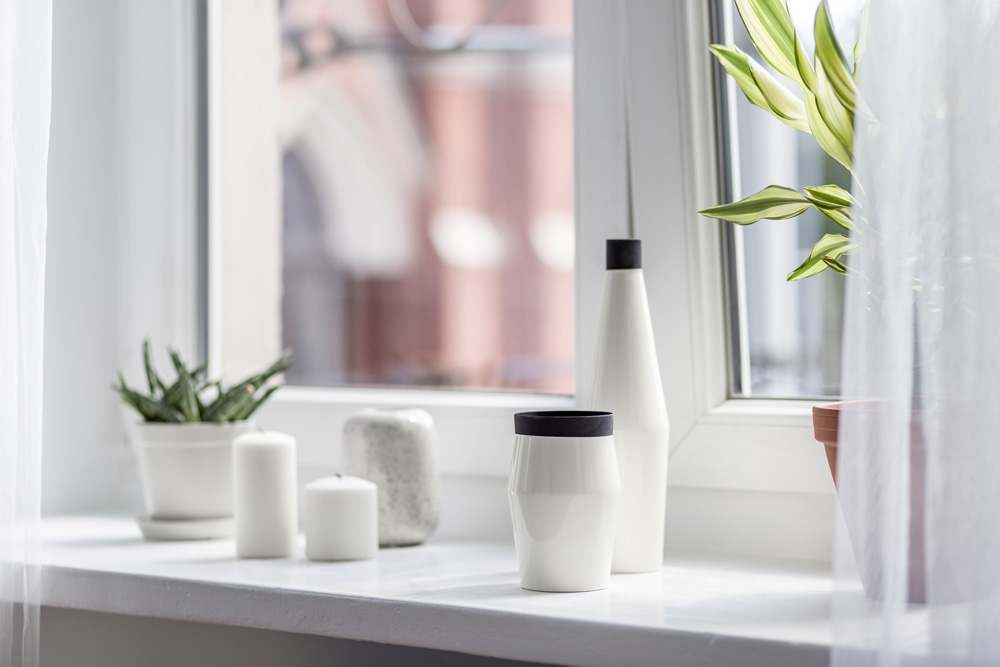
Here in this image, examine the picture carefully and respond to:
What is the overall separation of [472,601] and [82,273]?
2.57ft

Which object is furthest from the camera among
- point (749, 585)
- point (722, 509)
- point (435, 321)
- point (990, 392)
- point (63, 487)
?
point (435, 321)

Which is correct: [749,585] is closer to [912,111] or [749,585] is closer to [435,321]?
[912,111]

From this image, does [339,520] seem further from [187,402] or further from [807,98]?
[807,98]

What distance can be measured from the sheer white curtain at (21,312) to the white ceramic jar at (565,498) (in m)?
0.45

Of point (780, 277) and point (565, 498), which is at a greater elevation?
point (780, 277)

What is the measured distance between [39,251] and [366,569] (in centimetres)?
42

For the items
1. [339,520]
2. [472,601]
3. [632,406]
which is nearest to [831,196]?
[632,406]

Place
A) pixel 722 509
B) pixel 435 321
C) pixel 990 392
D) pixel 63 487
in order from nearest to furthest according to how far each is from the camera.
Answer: pixel 990 392
pixel 722 509
pixel 63 487
pixel 435 321

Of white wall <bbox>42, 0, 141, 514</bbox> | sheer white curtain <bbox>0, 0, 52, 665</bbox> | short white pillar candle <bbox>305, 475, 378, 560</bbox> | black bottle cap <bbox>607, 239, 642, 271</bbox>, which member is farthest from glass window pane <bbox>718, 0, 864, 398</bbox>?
white wall <bbox>42, 0, 141, 514</bbox>

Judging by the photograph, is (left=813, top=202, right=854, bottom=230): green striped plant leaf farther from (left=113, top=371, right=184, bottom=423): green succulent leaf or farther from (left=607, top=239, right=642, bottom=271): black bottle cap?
(left=113, top=371, right=184, bottom=423): green succulent leaf

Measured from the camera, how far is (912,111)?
601 mm

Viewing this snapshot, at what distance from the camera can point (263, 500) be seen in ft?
3.12

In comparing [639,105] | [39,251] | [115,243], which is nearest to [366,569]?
[39,251]

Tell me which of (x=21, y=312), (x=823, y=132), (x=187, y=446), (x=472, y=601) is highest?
(x=823, y=132)
